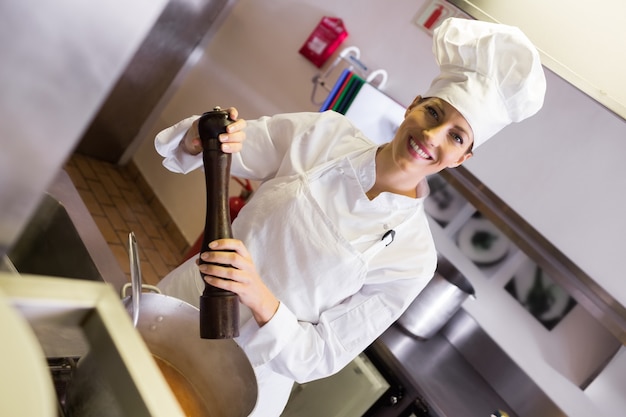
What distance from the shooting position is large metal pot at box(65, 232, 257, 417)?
96 cm

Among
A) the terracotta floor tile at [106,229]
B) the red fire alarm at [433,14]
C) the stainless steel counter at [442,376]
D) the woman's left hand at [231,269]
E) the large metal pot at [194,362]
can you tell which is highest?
the red fire alarm at [433,14]

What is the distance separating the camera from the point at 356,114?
2.63 m

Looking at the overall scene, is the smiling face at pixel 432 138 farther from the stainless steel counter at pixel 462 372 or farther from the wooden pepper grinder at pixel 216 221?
the stainless steel counter at pixel 462 372

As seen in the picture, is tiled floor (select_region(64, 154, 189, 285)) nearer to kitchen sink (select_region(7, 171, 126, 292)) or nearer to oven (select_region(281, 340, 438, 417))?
oven (select_region(281, 340, 438, 417))

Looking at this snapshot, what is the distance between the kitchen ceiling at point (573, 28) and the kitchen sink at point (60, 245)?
1244mm

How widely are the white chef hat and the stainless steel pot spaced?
0.90 metres

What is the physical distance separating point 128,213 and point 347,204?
7.75 ft

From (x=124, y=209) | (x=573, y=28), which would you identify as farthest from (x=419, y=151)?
(x=124, y=209)

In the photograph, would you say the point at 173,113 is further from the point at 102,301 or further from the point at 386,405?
the point at 102,301

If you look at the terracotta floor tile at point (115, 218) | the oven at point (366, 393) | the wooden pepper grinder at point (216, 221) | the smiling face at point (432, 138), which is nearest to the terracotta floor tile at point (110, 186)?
the terracotta floor tile at point (115, 218)

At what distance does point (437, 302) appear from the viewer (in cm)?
216

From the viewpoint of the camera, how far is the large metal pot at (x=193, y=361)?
96cm

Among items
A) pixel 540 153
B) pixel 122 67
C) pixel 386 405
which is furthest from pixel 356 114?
pixel 122 67

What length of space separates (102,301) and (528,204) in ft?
6.85
